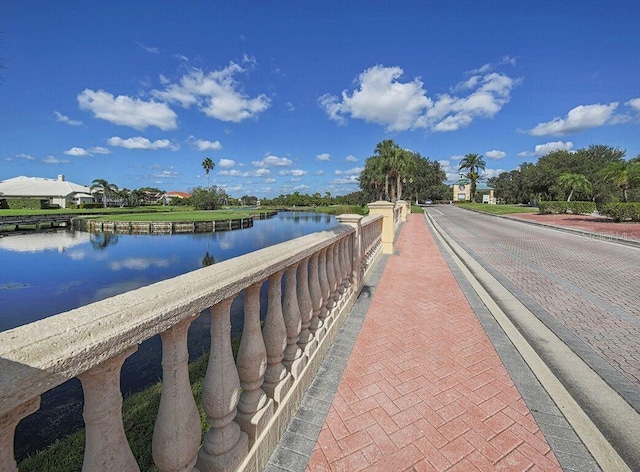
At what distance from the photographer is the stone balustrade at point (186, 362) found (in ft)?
2.54

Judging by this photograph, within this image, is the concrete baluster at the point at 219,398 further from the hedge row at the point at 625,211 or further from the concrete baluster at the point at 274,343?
the hedge row at the point at 625,211

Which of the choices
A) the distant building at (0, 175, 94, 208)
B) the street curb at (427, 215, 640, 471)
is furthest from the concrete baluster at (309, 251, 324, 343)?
the distant building at (0, 175, 94, 208)

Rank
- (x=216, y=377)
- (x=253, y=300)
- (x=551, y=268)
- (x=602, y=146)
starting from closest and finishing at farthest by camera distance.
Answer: (x=216, y=377) < (x=253, y=300) < (x=551, y=268) < (x=602, y=146)

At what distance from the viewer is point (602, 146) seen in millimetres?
53219

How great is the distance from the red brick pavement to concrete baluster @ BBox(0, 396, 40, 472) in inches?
70.2

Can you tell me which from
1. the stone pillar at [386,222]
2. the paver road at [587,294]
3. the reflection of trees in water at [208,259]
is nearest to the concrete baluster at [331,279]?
the paver road at [587,294]

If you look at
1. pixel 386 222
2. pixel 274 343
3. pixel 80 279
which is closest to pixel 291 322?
pixel 274 343

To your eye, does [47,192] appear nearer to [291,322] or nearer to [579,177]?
[291,322]

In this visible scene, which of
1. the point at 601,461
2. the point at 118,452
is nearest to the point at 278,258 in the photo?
the point at 118,452

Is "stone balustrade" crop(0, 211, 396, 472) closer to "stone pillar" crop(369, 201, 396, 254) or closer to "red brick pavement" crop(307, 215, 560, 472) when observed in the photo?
"red brick pavement" crop(307, 215, 560, 472)

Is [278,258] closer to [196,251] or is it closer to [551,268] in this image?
[551,268]

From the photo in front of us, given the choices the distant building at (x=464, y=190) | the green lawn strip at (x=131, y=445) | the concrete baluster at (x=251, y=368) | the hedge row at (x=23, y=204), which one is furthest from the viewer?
the distant building at (x=464, y=190)

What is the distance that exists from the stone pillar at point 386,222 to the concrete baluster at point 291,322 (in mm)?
6657

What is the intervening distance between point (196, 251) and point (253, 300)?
25301 millimetres
